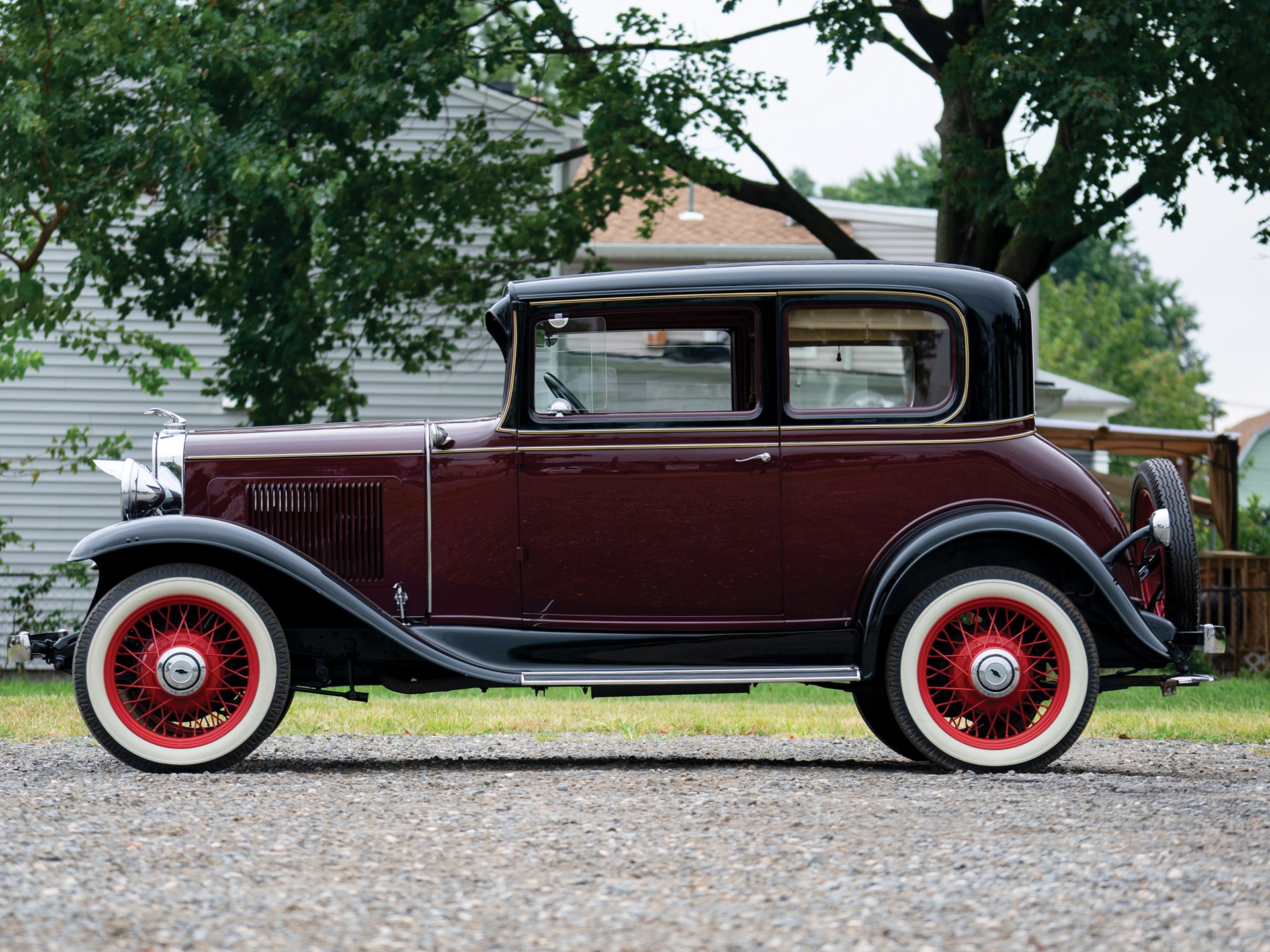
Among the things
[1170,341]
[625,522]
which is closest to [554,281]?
[625,522]

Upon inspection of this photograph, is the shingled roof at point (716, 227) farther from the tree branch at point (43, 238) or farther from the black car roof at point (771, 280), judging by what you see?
the black car roof at point (771, 280)

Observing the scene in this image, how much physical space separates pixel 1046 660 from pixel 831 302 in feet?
6.08

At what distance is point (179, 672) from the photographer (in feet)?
19.2

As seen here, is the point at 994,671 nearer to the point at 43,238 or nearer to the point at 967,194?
the point at 967,194

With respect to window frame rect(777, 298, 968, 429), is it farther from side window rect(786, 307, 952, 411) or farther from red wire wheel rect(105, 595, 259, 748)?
red wire wheel rect(105, 595, 259, 748)

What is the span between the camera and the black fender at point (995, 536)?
591 cm

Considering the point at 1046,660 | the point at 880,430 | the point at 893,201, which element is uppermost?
the point at 893,201

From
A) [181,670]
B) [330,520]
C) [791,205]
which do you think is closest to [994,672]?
[330,520]

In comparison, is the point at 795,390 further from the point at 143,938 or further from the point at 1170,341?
the point at 1170,341

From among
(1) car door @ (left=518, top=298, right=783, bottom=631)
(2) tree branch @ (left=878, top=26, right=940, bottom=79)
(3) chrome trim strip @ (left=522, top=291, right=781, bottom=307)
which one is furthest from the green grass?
(2) tree branch @ (left=878, top=26, right=940, bottom=79)

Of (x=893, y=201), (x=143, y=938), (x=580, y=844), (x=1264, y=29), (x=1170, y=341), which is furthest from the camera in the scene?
(x=1170, y=341)

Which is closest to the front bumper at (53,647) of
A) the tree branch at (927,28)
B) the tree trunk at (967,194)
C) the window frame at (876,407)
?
the window frame at (876,407)

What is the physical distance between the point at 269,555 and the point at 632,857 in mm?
2494

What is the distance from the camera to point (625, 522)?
6.14 metres
